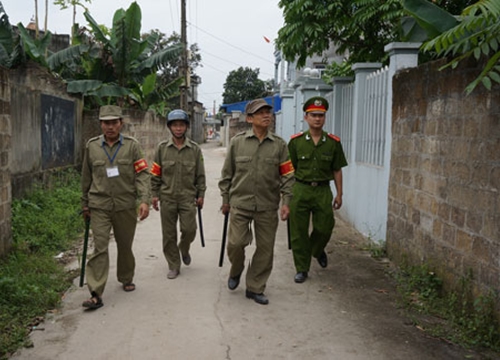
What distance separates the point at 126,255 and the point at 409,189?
10.3 ft

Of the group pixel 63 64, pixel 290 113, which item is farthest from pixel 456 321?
pixel 290 113

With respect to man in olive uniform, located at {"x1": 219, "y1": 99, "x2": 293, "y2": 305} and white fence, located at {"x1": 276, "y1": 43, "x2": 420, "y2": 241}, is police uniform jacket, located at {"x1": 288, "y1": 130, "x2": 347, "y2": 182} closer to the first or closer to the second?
man in olive uniform, located at {"x1": 219, "y1": 99, "x2": 293, "y2": 305}

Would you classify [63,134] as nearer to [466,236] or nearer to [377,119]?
[377,119]

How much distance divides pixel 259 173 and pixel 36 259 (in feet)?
9.35

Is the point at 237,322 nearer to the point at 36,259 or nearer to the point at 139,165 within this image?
the point at 139,165

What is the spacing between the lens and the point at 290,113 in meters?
18.7

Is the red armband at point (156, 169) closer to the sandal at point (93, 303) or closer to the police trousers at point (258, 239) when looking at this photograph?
the police trousers at point (258, 239)

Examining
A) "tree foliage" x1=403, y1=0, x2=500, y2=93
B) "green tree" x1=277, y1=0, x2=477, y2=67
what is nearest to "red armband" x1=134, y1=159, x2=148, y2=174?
"tree foliage" x1=403, y1=0, x2=500, y2=93

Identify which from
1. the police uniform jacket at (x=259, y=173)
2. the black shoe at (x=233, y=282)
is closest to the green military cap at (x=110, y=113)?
the police uniform jacket at (x=259, y=173)

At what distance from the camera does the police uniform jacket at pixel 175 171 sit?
Answer: 5.95m

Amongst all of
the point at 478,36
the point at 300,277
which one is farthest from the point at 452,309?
the point at 478,36

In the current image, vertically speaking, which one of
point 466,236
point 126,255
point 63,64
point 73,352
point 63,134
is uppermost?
point 63,64

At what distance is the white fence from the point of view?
7098 mm

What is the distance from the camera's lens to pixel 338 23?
33.5 ft
